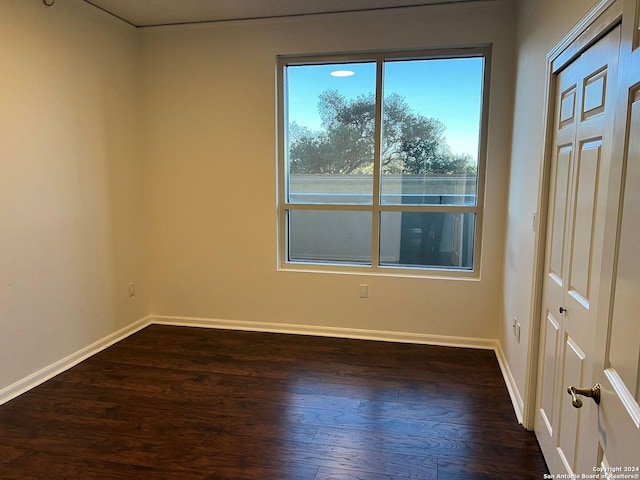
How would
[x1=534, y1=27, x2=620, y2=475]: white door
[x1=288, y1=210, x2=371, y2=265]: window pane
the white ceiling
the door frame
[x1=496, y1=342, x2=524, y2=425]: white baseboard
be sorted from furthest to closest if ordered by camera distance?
[x1=288, y1=210, x2=371, y2=265]: window pane < the white ceiling < [x1=496, y1=342, x2=524, y2=425]: white baseboard < the door frame < [x1=534, y1=27, x2=620, y2=475]: white door

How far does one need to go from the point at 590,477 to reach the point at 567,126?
4.68ft

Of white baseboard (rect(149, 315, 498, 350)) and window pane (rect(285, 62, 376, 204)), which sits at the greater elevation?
window pane (rect(285, 62, 376, 204))

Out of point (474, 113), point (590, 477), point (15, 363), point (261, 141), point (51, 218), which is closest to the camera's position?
point (590, 477)

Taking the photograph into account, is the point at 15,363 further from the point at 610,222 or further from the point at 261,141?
the point at 610,222

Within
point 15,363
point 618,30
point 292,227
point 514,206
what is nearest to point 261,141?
point 292,227

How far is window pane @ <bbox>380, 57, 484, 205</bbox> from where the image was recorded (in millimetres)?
3496

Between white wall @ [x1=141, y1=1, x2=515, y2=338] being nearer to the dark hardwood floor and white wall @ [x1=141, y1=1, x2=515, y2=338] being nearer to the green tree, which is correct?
the green tree

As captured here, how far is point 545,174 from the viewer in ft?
7.07

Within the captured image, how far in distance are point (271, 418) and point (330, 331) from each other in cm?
141

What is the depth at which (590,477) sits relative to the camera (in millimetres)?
1328

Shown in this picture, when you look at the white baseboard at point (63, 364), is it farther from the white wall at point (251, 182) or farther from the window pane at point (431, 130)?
the window pane at point (431, 130)

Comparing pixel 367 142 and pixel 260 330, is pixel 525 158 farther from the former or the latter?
pixel 260 330

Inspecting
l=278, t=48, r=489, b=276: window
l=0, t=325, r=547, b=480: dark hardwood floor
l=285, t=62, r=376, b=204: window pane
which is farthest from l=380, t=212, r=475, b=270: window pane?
Result: l=0, t=325, r=547, b=480: dark hardwood floor

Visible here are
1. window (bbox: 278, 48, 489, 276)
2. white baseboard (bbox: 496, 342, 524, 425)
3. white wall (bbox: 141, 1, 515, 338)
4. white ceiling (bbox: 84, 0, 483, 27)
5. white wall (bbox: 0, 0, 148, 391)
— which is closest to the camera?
white baseboard (bbox: 496, 342, 524, 425)
